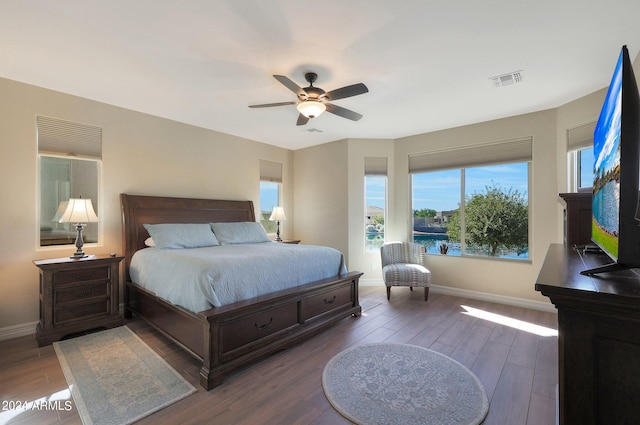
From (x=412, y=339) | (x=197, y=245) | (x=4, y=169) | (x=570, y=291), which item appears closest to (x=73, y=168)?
(x=4, y=169)

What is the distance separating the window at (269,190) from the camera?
5.58 m

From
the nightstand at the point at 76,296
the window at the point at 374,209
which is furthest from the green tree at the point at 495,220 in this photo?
the nightstand at the point at 76,296

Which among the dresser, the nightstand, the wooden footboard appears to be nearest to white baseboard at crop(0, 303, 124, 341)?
the nightstand

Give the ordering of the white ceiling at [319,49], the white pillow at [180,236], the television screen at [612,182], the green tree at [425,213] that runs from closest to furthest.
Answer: the television screen at [612,182], the white ceiling at [319,49], the white pillow at [180,236], the green tree at [425,213]

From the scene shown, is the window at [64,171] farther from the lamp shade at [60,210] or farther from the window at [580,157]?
the window at [580,157]

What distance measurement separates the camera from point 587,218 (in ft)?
7.73

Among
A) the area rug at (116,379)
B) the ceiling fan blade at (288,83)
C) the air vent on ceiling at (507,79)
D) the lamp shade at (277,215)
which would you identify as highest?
the air vent on ceiling at (507,79)

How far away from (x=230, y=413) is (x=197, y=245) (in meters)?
2.26

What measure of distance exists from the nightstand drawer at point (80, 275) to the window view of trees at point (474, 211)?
448 centimetres

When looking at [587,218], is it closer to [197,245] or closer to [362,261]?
[362,261]

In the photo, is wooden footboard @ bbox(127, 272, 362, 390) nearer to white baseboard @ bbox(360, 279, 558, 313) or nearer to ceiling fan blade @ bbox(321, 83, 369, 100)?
ceiling fan blade @ bbox(321, 83, 369, 100)

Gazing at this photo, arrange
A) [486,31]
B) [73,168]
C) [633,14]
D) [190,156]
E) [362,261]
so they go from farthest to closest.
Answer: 1. [362,261]
2. [190,156]
3. [73,168]
4. [486,31]
5. [633,14]

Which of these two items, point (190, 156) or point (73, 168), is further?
point (190, 156)

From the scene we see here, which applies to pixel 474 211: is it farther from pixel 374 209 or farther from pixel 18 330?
pixel 18 330
